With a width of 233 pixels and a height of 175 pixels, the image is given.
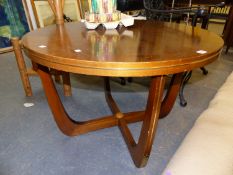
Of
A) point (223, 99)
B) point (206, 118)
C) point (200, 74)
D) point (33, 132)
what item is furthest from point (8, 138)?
point (200, 74)

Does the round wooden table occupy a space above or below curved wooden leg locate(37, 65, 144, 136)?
above

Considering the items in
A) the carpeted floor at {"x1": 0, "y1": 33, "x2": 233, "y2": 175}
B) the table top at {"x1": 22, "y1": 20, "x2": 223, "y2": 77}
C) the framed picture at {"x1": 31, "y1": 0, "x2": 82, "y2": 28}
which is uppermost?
the table top at {"x1": 22, "y1": 20, "x2": 223, "y2": 77}

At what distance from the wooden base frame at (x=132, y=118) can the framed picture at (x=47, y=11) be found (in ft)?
4.64

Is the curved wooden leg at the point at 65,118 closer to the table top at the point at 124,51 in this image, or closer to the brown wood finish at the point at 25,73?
the table top at the point at 124,51

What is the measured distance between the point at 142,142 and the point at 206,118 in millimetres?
342

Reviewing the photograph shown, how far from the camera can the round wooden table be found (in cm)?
67

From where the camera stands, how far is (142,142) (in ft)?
3.27

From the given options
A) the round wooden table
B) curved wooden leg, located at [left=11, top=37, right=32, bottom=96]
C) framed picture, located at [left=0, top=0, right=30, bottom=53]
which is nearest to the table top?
the round wooden table

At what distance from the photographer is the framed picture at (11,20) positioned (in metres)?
2.72

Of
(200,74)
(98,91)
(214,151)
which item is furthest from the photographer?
(200,74)

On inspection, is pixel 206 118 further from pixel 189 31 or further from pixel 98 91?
pixel 98 91

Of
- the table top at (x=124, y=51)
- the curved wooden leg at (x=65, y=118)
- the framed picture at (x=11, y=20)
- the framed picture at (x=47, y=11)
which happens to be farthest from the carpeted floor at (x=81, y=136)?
the framed picture at (x=11, y=20)

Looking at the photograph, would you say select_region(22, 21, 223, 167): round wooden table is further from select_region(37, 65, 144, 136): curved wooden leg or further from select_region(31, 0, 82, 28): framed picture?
select_region(31, 0, 82, 28): framed picture

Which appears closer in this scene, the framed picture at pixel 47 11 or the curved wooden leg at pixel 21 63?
the curved wooden leg at pixel 21 63
